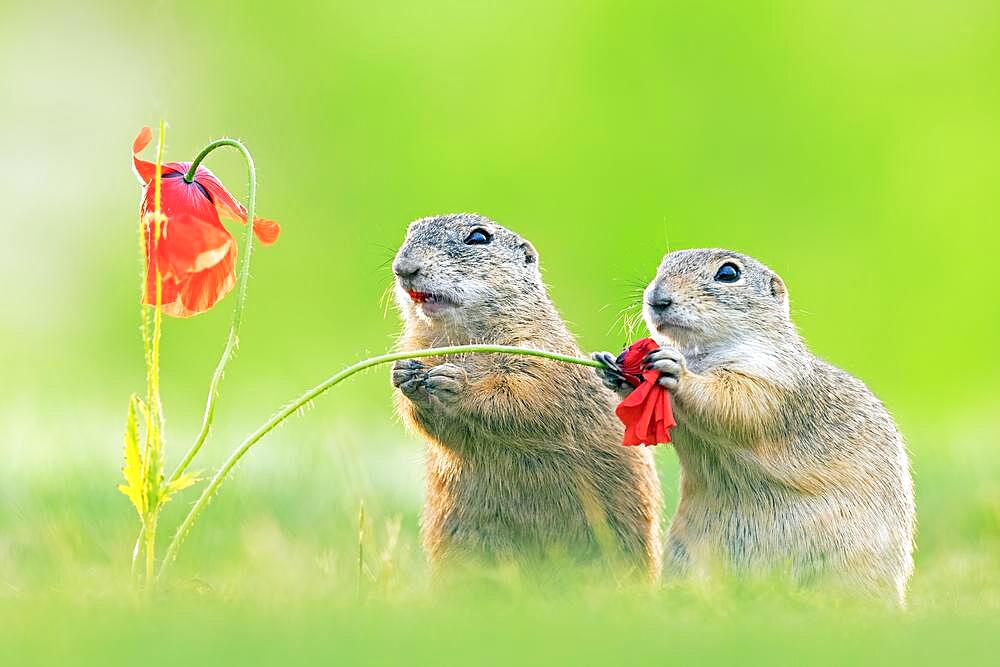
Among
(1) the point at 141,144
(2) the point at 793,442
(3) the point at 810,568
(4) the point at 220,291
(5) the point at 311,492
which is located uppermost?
(1) the point at 141,144

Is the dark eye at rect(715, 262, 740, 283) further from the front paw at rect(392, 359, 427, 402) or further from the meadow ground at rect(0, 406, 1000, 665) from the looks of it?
the meadow ground at rect(0, 406, 1000, 665)

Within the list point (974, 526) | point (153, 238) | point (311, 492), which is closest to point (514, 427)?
point (153, 238)

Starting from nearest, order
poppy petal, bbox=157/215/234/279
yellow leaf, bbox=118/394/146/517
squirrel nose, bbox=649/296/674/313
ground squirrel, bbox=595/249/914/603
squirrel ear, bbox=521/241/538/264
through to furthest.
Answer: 1. yellow leaf, bbox=118/394/146/517
2. poppy petal, bbox=157/215/234/279
3. ground squirrel, bbox=595/249/914/603
4. squirrel nose, bbox=649/296/674/313
5. squirrel ear, bbox=521/241/538/264

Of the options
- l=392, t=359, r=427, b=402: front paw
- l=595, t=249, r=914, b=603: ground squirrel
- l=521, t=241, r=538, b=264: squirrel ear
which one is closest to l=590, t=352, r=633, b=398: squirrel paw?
l=595, t=249, r=914, b=603: ground squirrel

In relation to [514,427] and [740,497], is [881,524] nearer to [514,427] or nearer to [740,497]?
[740,497]

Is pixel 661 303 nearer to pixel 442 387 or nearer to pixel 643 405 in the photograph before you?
pixel 643 405

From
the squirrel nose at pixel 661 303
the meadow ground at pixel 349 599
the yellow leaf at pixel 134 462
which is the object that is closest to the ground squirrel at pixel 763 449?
the squirrel nose at pixel 661 303

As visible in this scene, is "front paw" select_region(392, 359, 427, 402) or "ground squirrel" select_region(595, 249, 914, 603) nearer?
"ground squirrel" select_region(595, 249, 914, 603)
